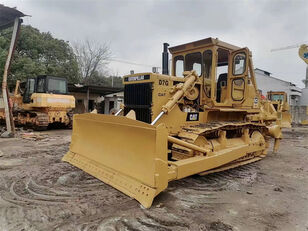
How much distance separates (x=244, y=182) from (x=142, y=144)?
7.50ft

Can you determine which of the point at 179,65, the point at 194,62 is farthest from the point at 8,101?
the point at 194,62

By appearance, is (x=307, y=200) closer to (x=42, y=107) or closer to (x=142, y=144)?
(x=142, y=144)

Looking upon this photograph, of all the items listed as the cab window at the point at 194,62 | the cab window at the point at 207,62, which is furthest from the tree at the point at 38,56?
the cab window at the point at 207,62

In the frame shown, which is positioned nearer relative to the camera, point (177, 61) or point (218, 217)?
point (218, 217)

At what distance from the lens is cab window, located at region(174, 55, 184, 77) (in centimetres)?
576

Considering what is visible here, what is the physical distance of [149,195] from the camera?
3.10 meters

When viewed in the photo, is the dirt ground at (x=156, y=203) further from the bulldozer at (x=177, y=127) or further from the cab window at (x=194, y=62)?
the cab window at (x=194, y=62)

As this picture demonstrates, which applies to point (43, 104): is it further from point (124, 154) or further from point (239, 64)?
point (239, 64)

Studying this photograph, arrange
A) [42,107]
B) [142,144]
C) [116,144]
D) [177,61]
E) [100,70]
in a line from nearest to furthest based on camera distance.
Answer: [142,144] < [116,144] < [177,61] < [42,107] < [100,70]

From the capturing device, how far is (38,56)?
22.5 metres

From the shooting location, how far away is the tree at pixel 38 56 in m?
19.2

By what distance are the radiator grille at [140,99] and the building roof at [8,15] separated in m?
8.47

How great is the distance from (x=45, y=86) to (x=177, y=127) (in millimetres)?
9367

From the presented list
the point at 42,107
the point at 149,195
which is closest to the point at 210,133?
the point at 149,195
